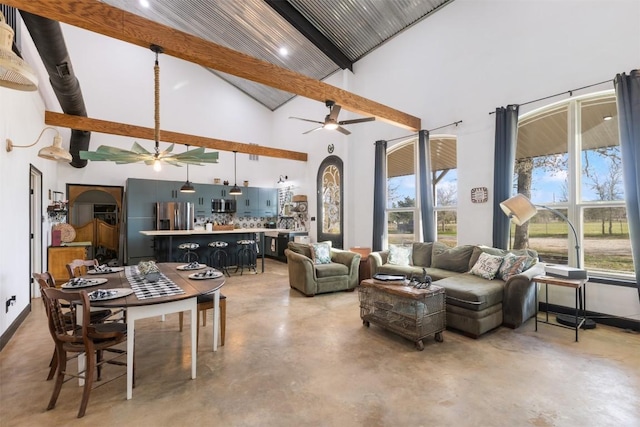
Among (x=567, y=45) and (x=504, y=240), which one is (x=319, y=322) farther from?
(x=567, y=45)

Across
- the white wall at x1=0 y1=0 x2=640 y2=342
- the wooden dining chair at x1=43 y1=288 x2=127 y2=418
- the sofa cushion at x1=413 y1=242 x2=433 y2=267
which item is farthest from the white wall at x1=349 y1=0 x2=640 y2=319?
the wooden dining chair at x1=43 y1=288 x2=127 y2=418

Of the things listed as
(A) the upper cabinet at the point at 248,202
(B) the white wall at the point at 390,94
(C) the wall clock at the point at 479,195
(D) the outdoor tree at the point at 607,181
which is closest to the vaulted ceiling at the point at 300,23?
(B) the white wall at the point at 390,94

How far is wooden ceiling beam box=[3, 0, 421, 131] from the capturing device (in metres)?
2.43

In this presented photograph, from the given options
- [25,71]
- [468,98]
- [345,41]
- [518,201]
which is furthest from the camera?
[345,41]

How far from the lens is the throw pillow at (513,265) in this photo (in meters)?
3.76

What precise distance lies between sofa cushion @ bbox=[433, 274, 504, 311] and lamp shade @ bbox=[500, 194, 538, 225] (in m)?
0.84

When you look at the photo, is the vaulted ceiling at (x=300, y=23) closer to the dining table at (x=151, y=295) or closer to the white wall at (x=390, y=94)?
the white wall at (x=390, y=94)

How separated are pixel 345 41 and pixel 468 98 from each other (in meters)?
3.11

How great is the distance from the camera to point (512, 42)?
14.6 feet

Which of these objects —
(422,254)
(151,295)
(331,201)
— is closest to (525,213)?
(422,254)

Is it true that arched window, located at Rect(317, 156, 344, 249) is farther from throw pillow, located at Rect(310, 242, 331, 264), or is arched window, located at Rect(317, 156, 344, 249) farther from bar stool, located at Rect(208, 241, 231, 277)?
bar stool, located at Rect(208, 241, 231, 277)

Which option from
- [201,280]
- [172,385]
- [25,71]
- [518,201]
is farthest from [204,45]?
[518,201]

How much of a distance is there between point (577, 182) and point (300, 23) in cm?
554

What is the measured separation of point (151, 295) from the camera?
7.79 ft
